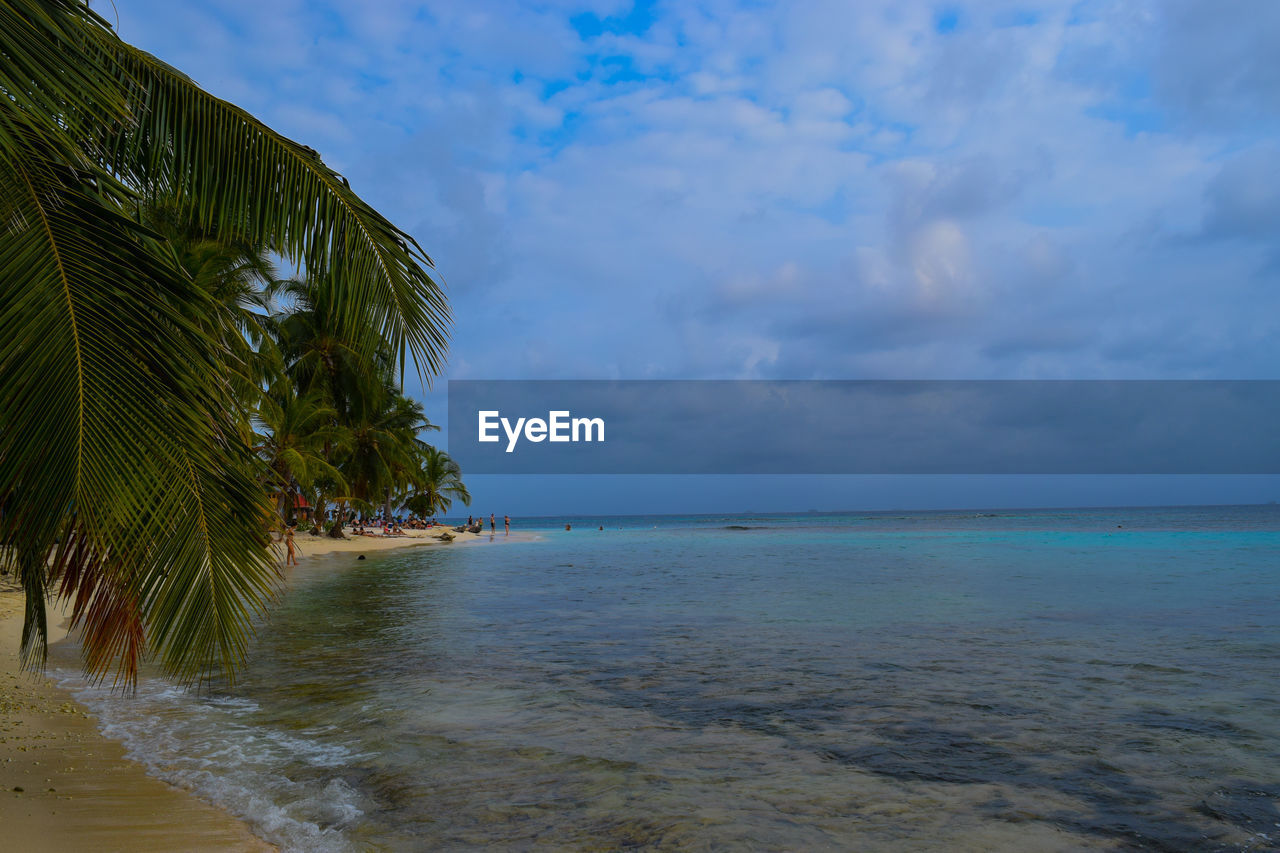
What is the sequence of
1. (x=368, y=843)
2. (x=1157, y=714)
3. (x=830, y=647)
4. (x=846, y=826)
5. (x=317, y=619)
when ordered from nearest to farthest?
(x=368, y=843)
(x=846, y=826)
(x=1157, y=714)
(x=830, y=647)
(x=317, y=619)

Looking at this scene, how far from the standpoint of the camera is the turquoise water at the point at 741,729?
15.3ft

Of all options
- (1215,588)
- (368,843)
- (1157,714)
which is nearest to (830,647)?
(1157,714)

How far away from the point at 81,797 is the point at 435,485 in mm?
60897

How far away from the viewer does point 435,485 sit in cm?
6400

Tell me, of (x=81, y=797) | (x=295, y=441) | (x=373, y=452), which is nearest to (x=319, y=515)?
(x=373, y=452)

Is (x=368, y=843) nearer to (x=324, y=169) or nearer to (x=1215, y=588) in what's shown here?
(x=324, y=169)

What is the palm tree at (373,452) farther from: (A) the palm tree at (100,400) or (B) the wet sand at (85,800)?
(A) the palm tree at (100,400)

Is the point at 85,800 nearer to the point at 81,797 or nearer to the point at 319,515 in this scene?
the point at 81,797

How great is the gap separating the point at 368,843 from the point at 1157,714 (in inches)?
268

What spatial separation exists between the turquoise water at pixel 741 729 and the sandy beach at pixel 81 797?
0.69 ft

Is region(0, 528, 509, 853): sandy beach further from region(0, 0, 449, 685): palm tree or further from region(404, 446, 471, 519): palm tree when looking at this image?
region(404, 446, 471, 519): palm tree

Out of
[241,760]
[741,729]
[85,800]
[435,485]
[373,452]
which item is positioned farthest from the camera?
[435,485]

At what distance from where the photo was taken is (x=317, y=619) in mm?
13336

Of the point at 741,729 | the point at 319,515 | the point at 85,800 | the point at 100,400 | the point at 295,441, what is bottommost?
the point at 741,729
